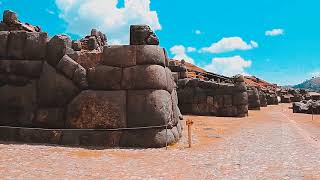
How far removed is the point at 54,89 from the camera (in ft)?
41.4

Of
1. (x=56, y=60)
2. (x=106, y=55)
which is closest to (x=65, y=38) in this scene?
(x=56, y=60)

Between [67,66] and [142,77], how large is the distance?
113 inches

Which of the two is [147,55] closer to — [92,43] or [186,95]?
[92,43]

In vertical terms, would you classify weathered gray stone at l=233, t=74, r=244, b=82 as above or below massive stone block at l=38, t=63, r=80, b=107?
above

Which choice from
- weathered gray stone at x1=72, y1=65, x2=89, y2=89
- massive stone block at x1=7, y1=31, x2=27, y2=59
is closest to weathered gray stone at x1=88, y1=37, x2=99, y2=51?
massive stone block at x1=7, y1=31, x2=27, y2=59

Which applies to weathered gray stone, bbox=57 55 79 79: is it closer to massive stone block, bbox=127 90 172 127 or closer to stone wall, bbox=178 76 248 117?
massive stone block, bbox=127 90 172 127

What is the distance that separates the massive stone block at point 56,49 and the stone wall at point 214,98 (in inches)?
556

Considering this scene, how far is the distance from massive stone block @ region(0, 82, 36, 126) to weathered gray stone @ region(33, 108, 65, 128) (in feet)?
1.04

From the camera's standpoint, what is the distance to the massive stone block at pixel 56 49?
42.1ft

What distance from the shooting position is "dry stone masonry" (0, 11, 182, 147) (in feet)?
39.3

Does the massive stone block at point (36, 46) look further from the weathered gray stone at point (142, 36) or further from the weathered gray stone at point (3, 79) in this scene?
the weathered gray stone at point (142, 36)

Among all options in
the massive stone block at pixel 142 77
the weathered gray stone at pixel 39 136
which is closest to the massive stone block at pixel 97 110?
the massive stone block at pixel 142 77

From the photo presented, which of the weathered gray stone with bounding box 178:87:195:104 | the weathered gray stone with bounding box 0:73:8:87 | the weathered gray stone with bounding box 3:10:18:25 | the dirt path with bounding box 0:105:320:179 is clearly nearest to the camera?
the dirt path with bounding box 0:105:320:179

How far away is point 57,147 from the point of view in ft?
36.5
